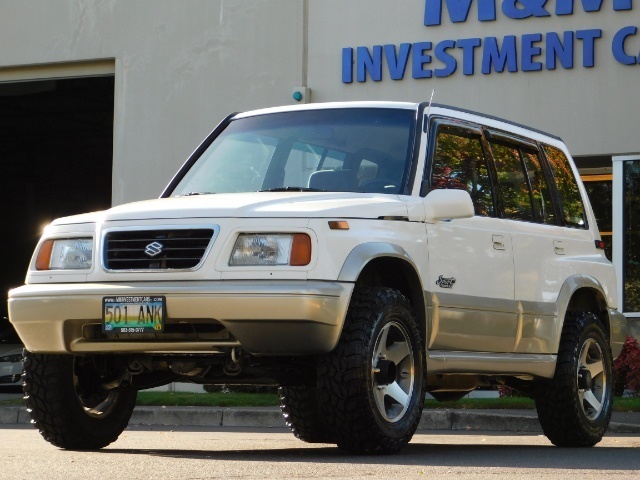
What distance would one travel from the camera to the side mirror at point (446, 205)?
24.8 feet

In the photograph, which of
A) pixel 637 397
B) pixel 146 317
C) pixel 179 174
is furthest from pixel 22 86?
pixel 146 317

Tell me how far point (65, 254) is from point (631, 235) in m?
12.4

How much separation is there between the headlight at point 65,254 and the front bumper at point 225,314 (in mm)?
165

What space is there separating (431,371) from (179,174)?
200cm

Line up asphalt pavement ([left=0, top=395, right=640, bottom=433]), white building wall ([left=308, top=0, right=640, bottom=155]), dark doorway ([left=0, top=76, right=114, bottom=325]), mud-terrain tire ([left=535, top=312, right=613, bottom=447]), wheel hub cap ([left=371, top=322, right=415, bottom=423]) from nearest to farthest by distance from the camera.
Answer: wheel hub cap ([left=371, top=322, right=415, bottom=423]) → mud-terrain tire ([left=535, top=312, right=613, bottom=447]) → asphalt pavement ([left=0, top=395, right=640, bottom=433]) → white building wall ([left=308, top=0, right=640, bottom=155]) → dark doorway ([left=0, top=76, right=114, bottom=325])

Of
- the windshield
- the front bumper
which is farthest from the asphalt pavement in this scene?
the front bumper

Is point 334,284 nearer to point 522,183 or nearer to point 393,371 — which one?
point 393,371

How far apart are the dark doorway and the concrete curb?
10.7 meters

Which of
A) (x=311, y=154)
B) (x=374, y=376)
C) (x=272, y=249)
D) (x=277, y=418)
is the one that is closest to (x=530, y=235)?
(x=311, y=154)

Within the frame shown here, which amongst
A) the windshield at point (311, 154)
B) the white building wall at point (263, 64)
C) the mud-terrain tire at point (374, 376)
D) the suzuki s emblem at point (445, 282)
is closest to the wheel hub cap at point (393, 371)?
the mud-terrain tire at point (374, 376)

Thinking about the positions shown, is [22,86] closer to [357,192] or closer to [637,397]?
[637,397]

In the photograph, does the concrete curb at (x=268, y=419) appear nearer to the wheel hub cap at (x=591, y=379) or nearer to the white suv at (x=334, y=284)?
the wheel hub cap at (x=591, y=379)

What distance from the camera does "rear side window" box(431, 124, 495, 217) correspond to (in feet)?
26.5

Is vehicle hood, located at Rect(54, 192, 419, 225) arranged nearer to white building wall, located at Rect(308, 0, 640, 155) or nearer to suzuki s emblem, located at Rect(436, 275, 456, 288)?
suzuki s emblem, located at Rect(436, 275, 456, 288)
